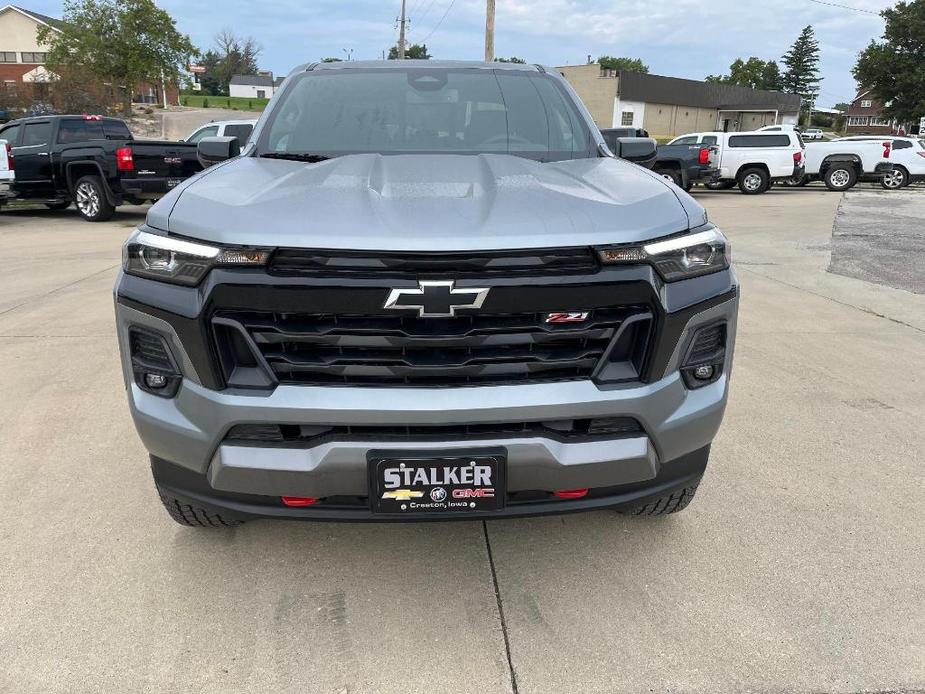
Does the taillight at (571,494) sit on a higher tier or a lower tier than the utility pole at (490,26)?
lower

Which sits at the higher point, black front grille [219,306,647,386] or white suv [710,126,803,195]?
white suv [710,126,803,195]

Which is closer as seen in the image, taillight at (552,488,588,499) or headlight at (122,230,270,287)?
headlight at (122,230,270,287)

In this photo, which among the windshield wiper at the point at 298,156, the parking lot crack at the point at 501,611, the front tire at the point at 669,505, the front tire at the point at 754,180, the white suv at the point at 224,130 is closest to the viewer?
the parking lot crack at the point at 501,611

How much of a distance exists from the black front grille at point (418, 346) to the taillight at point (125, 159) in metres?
11.2

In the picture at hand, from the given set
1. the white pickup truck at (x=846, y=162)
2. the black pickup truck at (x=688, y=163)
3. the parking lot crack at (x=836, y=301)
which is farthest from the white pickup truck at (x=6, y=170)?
the white pickup truck at (x=846, y=162)

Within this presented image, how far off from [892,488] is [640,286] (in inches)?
78.9

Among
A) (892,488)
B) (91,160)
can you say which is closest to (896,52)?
Result: (91,160)

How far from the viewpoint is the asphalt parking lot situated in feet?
7.03

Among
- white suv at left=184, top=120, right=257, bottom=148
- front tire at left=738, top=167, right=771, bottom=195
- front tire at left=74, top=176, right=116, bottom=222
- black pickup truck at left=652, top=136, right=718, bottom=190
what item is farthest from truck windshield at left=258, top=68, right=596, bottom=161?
front tire at left=738, top=167, right=771, bottom=195

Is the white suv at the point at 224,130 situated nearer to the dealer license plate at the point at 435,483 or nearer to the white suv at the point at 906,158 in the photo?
the dealer license plate at the point at 435,483

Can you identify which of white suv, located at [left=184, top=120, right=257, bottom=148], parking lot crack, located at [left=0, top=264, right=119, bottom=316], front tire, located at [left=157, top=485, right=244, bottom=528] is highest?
white suv, located at [left=184, top=120, right=257, bottom=148]

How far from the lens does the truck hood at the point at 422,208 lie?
6.62ft

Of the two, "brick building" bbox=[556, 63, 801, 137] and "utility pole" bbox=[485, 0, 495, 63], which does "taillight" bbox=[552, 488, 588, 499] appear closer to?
"utility pole" bbox=[485, 0, 495, 63]

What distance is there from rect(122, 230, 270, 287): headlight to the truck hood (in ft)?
0.12
